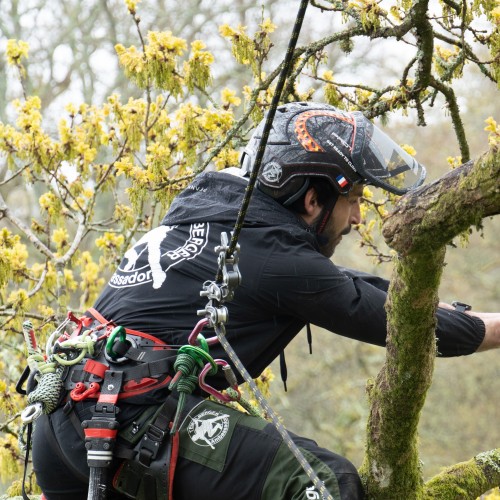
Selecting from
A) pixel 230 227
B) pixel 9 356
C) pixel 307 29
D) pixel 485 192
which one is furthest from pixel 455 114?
Answer: pixel 307 29

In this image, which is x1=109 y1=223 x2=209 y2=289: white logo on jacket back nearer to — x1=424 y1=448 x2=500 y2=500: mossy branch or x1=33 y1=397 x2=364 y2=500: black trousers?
x1=33 y1=397 x2=364 y2=500: black trousers

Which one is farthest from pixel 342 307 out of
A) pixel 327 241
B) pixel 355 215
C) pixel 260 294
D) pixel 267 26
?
pixel 267 26

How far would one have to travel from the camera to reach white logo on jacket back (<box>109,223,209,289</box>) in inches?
127

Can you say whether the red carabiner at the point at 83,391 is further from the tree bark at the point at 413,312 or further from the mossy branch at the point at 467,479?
the mossy branch at the point at 467,479

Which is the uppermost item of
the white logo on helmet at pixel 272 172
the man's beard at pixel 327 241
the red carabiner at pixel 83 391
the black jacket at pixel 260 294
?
the white logo on helmet at pixel 272 172

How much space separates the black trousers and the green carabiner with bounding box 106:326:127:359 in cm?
22

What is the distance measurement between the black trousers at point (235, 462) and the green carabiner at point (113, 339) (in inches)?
8.7

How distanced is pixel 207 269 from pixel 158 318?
26 cm

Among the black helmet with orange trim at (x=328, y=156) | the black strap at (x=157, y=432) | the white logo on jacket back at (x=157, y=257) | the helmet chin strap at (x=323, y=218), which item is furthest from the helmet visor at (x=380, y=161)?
the black strap at (x=157, y=432)

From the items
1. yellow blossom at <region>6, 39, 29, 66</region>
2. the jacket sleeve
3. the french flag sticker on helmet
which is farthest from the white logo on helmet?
yellow blossom at <region>6, 39, 29, 66</region>

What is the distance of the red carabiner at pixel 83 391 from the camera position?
9.86 feet

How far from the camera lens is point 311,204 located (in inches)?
137

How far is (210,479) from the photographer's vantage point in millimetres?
2895

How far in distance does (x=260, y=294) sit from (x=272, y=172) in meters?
0.57
